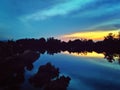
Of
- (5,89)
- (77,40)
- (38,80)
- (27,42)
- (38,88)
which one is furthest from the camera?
(77,40)

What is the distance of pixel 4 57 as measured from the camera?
30.9 metres

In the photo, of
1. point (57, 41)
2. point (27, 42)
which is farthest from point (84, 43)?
point (27, 42)

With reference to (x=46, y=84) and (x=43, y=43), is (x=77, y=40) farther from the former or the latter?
(x=46, y=84)

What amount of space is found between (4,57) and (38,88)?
12.8 meters

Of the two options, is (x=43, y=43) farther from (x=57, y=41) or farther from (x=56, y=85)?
(x=56, y=85)

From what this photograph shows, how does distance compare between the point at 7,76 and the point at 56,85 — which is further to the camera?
the point at 7,76

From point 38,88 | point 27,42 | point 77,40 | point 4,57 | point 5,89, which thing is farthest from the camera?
point 77,40

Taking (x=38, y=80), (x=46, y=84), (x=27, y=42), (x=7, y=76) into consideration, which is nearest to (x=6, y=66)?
(x=7, y=76)

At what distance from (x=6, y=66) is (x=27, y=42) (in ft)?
243

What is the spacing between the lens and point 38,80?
22.1 m

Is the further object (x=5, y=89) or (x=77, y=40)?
(x=77, y=40)

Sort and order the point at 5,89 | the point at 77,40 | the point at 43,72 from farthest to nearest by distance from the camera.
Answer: the point at 77,40 < the point at 43,72 < the point at 5,89

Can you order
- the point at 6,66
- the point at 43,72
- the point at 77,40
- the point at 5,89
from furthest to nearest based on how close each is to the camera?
the point at 77,40, the point at 6,66, the point at 43,72, the point at 5,89

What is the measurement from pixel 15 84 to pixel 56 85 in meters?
3.80
